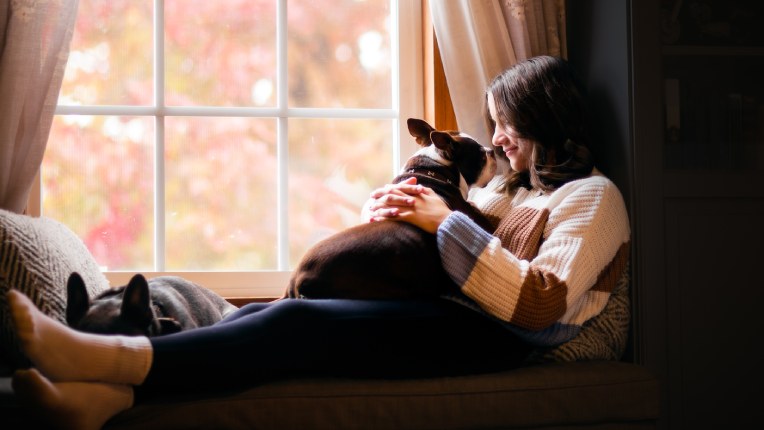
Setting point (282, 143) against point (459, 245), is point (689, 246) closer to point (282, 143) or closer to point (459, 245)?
point (459, 245)

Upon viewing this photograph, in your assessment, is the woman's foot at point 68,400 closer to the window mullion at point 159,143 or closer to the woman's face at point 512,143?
the window mullion at point 159,143

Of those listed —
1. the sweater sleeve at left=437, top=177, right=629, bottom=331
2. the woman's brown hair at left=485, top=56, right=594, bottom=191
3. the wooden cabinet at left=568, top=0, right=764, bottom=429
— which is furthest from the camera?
the woman's brown hair at left=485, top=56, right=594, bottom=191

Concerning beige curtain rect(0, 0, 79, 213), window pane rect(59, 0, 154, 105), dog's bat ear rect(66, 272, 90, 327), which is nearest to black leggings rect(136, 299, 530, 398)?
dog's bat ear rect(66, 272, 90, 327)

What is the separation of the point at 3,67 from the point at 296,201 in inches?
40.7

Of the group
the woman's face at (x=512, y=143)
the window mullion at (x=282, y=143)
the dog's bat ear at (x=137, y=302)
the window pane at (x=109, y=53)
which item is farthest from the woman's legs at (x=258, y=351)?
the window pane at (x=109, y=53)

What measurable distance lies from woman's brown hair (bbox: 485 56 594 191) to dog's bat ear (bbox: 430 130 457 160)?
18 centimetres

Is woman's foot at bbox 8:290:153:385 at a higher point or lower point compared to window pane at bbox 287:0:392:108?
lower

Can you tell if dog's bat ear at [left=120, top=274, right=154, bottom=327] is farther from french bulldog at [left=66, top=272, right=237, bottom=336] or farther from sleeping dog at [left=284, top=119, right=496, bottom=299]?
sleeping dog at [left=284, top=119, right=496, bottom=299]

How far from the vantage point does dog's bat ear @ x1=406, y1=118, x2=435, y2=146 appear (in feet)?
7.24

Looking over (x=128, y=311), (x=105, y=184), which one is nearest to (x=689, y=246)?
(x=128, y=311)

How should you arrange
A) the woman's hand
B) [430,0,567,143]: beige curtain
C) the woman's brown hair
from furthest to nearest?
[430,0,567,143]: beige curtain < the woman's brown hair < the woman's hand

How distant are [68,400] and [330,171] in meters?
1.48

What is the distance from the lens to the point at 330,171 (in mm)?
2605

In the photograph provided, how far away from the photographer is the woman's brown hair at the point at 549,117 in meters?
2.04
